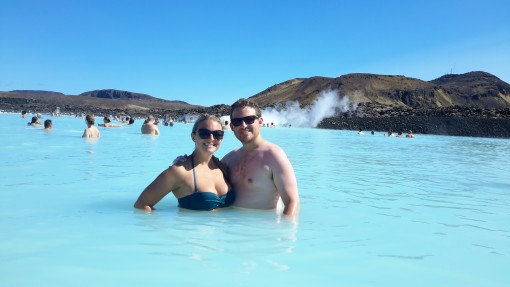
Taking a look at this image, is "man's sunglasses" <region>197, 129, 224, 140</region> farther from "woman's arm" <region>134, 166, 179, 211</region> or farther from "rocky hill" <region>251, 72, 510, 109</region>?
"rocky hill" <region>251, 72, 510, 109</region>

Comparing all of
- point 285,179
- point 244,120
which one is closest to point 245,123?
point 244,120

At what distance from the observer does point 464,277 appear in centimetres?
300

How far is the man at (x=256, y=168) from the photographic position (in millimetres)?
4137

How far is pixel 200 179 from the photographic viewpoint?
4.18 metres

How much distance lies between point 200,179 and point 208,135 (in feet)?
1.48

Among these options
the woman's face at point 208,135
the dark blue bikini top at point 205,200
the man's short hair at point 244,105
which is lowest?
the dark blue bikini top at point 205,200

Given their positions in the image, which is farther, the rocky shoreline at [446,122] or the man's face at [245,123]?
the rocky shoreline at [446,122]

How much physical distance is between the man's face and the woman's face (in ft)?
0.55

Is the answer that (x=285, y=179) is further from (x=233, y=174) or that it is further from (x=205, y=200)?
(x=205, y=200)

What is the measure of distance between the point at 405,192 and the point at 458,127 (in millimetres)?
32196

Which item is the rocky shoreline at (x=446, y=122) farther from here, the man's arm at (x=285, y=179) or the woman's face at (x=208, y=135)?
the woman's face at (x=208, y=135)

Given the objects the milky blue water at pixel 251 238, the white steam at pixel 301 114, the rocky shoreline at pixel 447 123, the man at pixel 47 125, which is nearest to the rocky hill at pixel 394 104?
the rocky shoreline at pixel 447 123

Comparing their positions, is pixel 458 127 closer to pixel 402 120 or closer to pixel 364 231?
pixel 402 120

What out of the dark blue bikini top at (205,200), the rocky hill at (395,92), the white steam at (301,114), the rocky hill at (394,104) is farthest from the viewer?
the rocky hill at (395,92)
